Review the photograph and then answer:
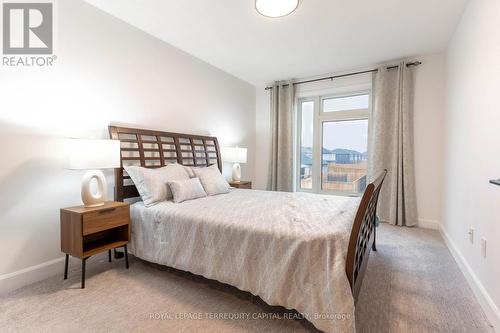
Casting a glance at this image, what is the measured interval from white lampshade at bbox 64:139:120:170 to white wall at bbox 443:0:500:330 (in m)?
2.87

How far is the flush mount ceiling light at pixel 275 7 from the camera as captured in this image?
2.20 meters

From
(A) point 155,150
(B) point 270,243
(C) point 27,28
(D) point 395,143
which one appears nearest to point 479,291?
(B) point 270,243

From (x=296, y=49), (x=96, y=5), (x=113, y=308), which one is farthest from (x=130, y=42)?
(x=113, y=308)

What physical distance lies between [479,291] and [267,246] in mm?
1656

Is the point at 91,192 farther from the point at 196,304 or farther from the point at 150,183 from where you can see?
the point at 196,304

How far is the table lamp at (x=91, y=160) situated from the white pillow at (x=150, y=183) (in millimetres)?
330

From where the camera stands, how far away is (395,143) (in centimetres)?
367

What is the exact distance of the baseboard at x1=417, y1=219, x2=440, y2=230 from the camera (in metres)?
3.55

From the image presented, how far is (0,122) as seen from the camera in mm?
1850

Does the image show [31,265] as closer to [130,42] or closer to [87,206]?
[87,206]

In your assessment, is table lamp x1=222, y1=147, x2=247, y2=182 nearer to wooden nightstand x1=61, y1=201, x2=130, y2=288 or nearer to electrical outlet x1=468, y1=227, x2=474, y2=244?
wooden nightstand x1=61, y1=201, x2=130, y2=288

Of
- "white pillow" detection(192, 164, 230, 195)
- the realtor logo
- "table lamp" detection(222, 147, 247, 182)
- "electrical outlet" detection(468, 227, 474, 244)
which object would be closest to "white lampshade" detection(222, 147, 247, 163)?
"table lamp" detection(222, 147, 247, 182)

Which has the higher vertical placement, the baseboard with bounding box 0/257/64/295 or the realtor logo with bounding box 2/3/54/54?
the realtor logo with bounding box 2/3/54/54

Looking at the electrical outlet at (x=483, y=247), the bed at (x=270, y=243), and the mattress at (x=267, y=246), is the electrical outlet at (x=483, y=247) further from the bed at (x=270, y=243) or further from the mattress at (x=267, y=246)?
the mattress at (x=267, y=246)
